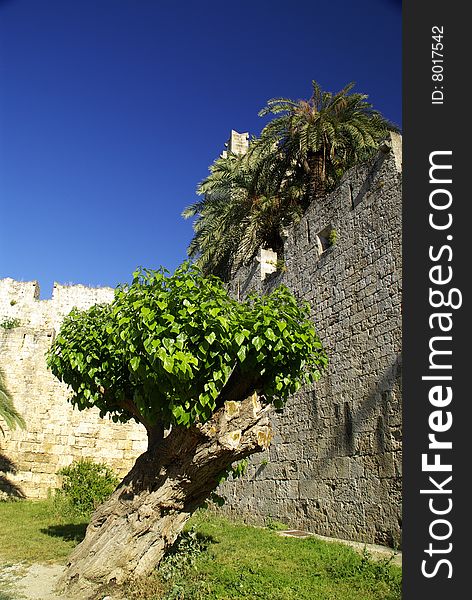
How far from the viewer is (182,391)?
533 cm

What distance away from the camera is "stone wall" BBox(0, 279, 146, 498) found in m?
13.5

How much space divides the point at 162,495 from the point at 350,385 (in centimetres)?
415

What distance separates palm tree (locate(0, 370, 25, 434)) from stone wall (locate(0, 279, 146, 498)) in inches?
30.6

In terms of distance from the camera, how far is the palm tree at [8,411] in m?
12.3

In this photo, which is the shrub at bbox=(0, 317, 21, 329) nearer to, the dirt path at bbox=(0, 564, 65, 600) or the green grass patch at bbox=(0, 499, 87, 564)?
the green grass patch at bbox=(0, 499, 87, 564)

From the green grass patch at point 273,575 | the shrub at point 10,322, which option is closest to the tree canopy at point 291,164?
the green grass patch at point 273,575

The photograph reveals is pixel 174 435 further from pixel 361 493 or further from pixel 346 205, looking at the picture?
pixel 346 205

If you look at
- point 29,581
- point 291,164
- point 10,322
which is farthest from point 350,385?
point 10,322

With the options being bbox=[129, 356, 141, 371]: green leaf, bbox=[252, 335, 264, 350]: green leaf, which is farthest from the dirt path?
bbox=[252, 335, 264, 350]: green leaf

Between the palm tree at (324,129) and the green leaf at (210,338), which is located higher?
the palm tree at (324,129)

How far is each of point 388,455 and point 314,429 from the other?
87.5 inches

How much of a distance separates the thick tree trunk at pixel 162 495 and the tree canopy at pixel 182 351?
26 centimetres

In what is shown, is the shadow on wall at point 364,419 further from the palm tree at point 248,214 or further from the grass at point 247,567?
the palm tree at point 248,214

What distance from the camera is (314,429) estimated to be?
965cm
